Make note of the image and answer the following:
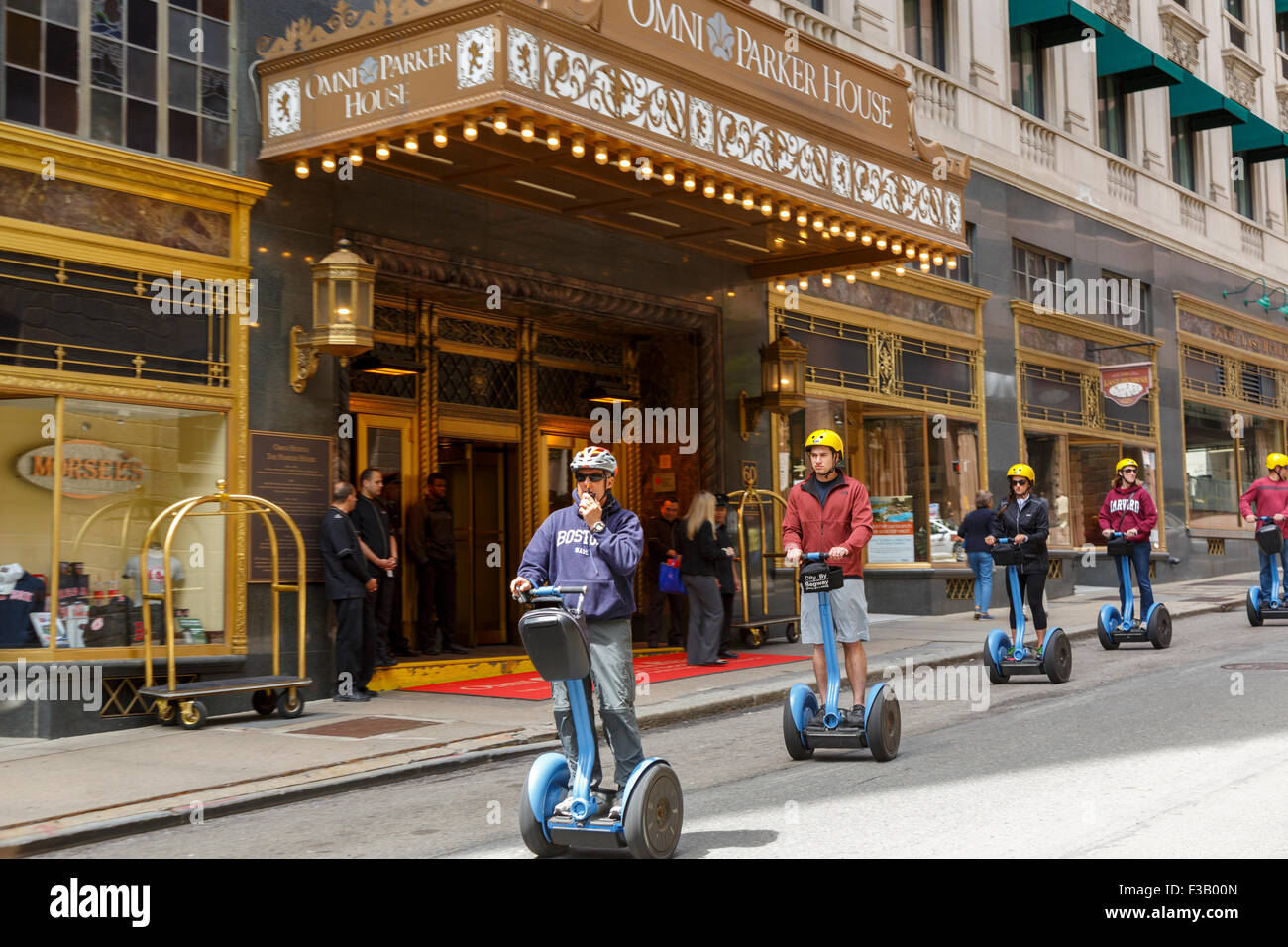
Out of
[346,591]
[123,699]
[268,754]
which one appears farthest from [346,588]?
[268,754]

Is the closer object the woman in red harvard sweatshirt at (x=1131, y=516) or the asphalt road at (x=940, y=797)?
the asphalt road at (x=940, y=797)

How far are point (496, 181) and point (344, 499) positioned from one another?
11.7ft

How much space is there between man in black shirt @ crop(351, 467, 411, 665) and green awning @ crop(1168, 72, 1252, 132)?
21.2 meters

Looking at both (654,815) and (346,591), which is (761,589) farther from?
(654,815)

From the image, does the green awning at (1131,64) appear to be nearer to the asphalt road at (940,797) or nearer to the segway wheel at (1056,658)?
the segway wheel at (1056,658)

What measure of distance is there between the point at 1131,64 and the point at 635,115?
16865 mm

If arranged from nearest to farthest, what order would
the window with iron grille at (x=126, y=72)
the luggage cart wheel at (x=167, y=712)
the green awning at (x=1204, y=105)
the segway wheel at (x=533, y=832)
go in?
the segway wheel at (x=533, y=832) < the luggage cart wheel at (x=167, y=712) < the window with iron grille at (x=126, y=72) < the green awning at (x=1204, y=105)

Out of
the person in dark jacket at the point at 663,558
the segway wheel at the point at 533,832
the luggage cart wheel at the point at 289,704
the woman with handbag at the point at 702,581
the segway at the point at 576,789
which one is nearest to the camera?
the segway at the point at 576,789

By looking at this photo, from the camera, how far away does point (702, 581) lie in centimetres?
1371

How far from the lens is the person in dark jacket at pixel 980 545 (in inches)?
699

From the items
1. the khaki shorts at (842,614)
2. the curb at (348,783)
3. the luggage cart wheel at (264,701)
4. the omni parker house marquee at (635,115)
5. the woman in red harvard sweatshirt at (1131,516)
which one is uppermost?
the omni parker house marquee at (635,115)

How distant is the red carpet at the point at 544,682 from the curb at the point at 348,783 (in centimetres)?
83

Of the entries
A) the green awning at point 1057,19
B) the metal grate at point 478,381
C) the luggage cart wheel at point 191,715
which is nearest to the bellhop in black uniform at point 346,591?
the luggage cart wheel at point 191,715

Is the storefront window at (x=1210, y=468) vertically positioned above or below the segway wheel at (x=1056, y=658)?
above
